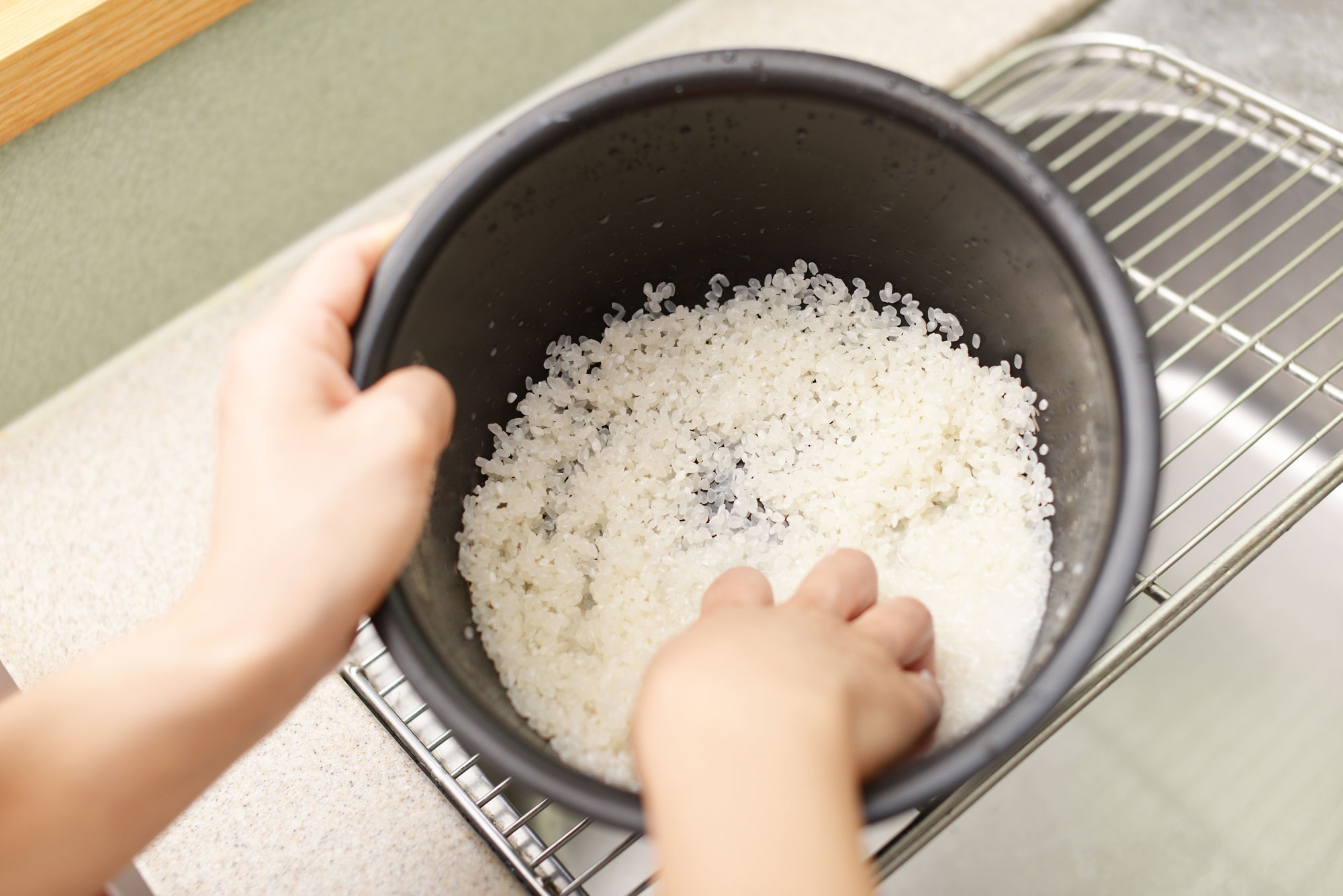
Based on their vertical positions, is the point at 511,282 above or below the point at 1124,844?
above

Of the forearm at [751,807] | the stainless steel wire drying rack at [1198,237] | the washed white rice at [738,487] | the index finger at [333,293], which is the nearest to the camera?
the forearm at [751,807]

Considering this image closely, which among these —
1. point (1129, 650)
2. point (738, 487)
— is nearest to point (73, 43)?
point (738, 487)

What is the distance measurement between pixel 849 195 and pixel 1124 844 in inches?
25.2

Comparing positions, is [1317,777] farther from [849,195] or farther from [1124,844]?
[849,195]

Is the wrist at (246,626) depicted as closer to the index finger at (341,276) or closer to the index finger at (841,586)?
the index finger at (341,276)

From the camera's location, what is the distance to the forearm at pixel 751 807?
373mm

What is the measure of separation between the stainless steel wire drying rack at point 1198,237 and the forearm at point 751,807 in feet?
1.14

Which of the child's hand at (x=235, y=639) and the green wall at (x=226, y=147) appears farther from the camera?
the green wall at (x=226, y=147)

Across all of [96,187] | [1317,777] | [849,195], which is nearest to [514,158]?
Answer: [849,195]

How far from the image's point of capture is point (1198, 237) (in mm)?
951

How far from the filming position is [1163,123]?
894 millimetres

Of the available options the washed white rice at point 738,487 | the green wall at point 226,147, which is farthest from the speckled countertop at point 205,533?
the washed white rice at point 738,487

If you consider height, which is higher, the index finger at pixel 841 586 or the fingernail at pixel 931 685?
the index finger at pixel 841 586

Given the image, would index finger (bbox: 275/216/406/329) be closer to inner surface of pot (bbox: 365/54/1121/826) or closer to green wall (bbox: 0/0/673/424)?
inner surface of pot (bbox: 365/54/1121/826)
